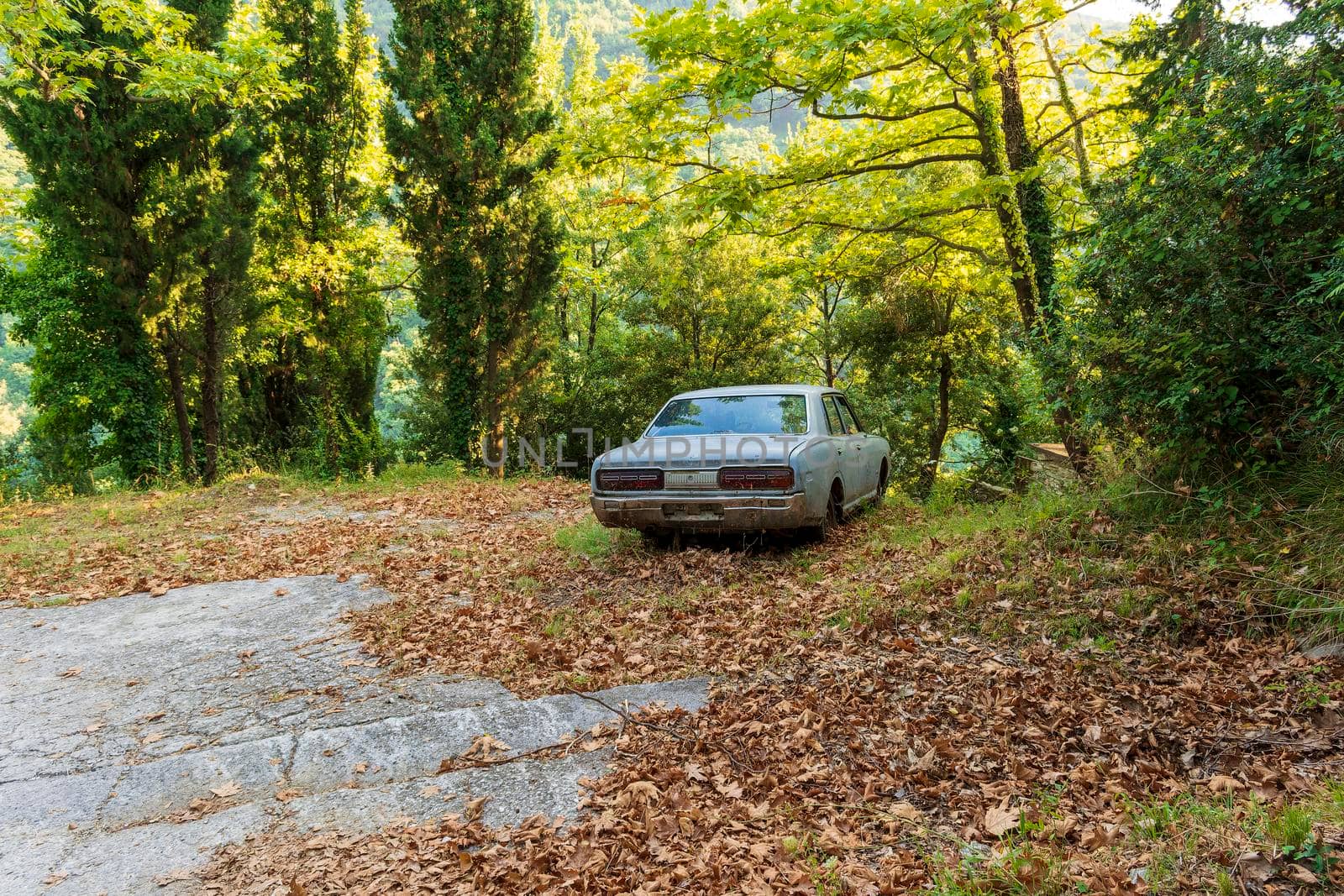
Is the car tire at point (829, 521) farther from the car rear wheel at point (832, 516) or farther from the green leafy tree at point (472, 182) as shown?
the green leafy tree at point (472, 182)

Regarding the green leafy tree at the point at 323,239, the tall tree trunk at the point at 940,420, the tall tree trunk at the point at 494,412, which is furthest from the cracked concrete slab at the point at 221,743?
the tall tree trunk at the point at 940,420

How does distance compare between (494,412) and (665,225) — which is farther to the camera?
(665,225)

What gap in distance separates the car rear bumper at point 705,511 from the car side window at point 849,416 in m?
2.55

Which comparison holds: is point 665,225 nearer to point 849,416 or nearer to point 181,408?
point 849,416

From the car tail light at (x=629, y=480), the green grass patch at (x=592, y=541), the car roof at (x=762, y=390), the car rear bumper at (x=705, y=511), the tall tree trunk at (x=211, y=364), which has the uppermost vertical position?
the tall tree trunk at (x=211, y=364)

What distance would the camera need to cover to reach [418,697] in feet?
15.2

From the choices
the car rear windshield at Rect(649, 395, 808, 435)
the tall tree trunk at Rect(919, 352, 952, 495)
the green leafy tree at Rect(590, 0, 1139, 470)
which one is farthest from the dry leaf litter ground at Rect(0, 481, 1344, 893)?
the tall tree trunk at Rect(919, 352, 952, 495)

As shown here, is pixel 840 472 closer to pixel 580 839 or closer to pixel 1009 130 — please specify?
pixel 1009 130

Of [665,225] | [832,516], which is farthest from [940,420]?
[832,516]

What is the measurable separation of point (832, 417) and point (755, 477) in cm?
205

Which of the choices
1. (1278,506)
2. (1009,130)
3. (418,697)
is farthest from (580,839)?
(1009,130)

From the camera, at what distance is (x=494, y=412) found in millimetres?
15734

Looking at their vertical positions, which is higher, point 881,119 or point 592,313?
point 592,313

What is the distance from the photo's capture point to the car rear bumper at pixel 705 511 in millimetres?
6734
